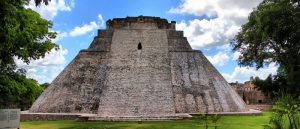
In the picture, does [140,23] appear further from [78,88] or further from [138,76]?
[78,88]

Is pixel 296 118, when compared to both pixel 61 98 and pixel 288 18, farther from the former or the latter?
pixel 61 98

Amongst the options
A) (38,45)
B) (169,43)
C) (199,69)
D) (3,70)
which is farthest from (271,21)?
(3,70)

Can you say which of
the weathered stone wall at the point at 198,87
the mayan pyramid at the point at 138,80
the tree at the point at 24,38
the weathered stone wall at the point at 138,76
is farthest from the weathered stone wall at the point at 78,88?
the tree at the point at 24,38

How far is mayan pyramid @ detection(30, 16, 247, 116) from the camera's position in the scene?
68.7 ft

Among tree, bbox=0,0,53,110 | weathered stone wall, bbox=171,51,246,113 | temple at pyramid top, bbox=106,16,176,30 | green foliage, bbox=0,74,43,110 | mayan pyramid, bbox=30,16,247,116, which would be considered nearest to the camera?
tree, bbox=0,0,53,110

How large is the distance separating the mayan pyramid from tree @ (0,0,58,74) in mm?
7090

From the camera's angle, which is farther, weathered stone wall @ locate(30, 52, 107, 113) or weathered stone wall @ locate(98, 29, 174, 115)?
weathered stone wall @ locate(30, 52, 107, 113)

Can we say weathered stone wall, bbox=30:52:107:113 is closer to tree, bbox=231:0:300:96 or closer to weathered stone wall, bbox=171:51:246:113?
weathered stone wall, bbox=171:51:246:113

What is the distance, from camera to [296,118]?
6965 mm

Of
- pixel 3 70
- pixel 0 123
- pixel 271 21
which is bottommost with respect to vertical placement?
pixel 0 123

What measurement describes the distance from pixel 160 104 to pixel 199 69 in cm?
398

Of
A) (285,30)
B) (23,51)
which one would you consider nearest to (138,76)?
(285,30)

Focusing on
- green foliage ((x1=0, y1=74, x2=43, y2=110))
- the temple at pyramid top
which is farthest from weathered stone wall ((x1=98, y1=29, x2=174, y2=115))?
green foliage ((x1=0, y1=74, x2=43, y2=110))

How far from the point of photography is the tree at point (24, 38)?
8.98m
